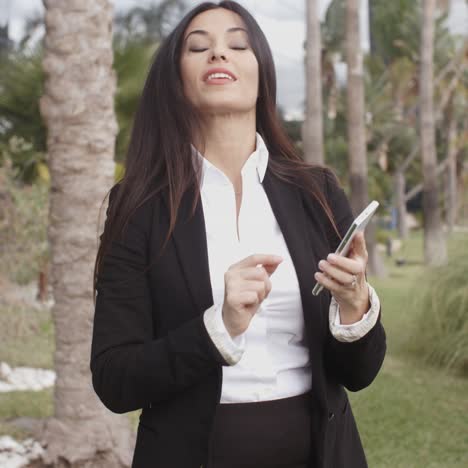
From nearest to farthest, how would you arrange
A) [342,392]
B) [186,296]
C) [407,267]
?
1. [186,296]
2. [342,392]
3. [407,267]

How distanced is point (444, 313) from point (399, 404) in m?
1.21

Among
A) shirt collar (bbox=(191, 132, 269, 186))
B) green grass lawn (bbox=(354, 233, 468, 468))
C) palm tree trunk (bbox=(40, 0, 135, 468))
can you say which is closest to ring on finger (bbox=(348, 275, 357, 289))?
shirt collar (bbox=(191, 132, 269, 186))

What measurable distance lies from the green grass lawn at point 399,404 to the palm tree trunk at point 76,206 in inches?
37.7

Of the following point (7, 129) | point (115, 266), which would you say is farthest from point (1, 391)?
point (7, 129)

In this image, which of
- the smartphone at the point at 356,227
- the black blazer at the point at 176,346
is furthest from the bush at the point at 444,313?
the smartphone at the point at 356,227

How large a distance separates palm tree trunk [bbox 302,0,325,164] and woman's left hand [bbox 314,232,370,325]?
44.4 feet

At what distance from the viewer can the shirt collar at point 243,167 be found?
6.16ft

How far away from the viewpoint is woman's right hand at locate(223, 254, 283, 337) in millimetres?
1479

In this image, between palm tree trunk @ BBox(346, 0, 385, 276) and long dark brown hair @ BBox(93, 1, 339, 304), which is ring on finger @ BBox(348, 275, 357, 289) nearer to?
long dark brown hair @ BBox(93, 1, 339, 304)

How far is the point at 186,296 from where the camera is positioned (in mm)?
1699

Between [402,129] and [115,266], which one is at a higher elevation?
[115,266]

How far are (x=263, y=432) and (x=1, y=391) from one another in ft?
17.2

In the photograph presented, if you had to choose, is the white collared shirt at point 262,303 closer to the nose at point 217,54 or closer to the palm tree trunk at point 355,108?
the nose at point 217,54

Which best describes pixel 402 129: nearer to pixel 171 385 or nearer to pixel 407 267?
pixel 407 267
